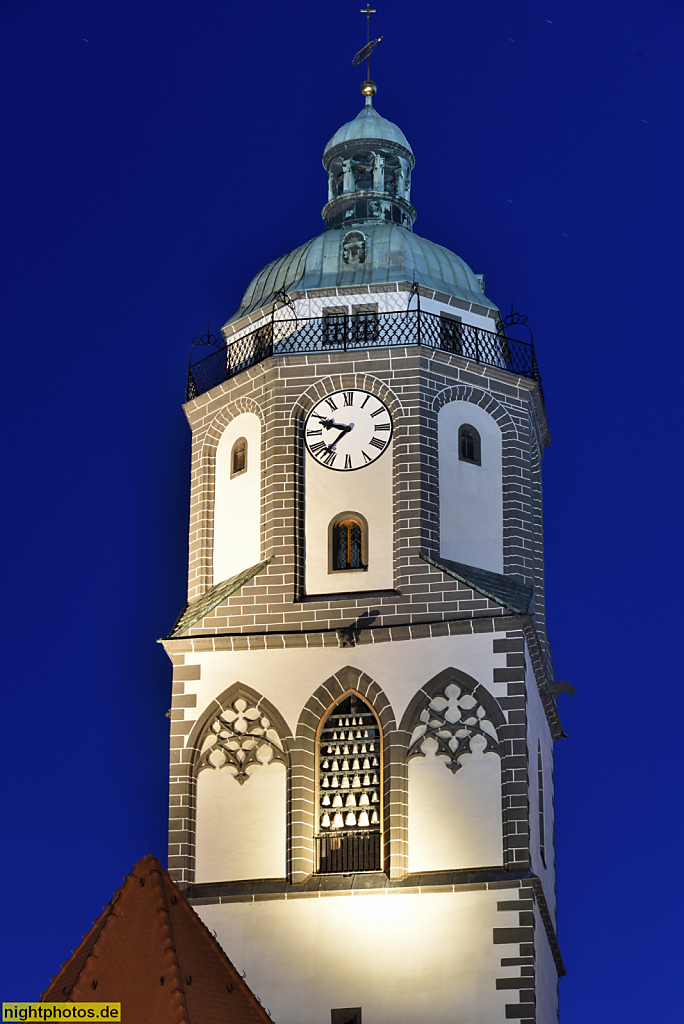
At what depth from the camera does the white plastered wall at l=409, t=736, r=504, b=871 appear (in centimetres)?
3991

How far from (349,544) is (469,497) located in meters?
2.39

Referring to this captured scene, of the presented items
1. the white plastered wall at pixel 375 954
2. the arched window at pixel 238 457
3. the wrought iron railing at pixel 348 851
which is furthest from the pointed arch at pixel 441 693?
the arched window at pixel 238 457

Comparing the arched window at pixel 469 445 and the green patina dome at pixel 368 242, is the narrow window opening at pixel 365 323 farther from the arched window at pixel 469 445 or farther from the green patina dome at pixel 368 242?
the arched window at pixel 469 445

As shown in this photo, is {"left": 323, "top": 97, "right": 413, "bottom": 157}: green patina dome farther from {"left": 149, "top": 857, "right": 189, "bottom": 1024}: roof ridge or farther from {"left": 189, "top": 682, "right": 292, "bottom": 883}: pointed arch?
{"left": 149, "top": 857, "right": 189, "bottom": 1024}: roof ridge

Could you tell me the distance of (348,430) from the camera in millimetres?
43531

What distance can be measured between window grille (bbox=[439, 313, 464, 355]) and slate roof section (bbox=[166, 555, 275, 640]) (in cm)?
531

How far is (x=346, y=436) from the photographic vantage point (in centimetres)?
4353

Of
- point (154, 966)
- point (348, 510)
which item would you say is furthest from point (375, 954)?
point (348, 510)

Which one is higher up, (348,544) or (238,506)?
(238,506)

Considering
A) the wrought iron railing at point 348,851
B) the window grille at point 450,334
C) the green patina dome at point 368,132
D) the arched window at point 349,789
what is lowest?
the wrought iron railing at point 348,851

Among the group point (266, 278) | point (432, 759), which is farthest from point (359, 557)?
point (266, 278)

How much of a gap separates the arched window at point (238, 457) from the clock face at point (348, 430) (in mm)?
1450

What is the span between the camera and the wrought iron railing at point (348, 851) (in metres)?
40.5

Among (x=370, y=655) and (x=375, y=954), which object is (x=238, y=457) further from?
(x=375, y=954)
